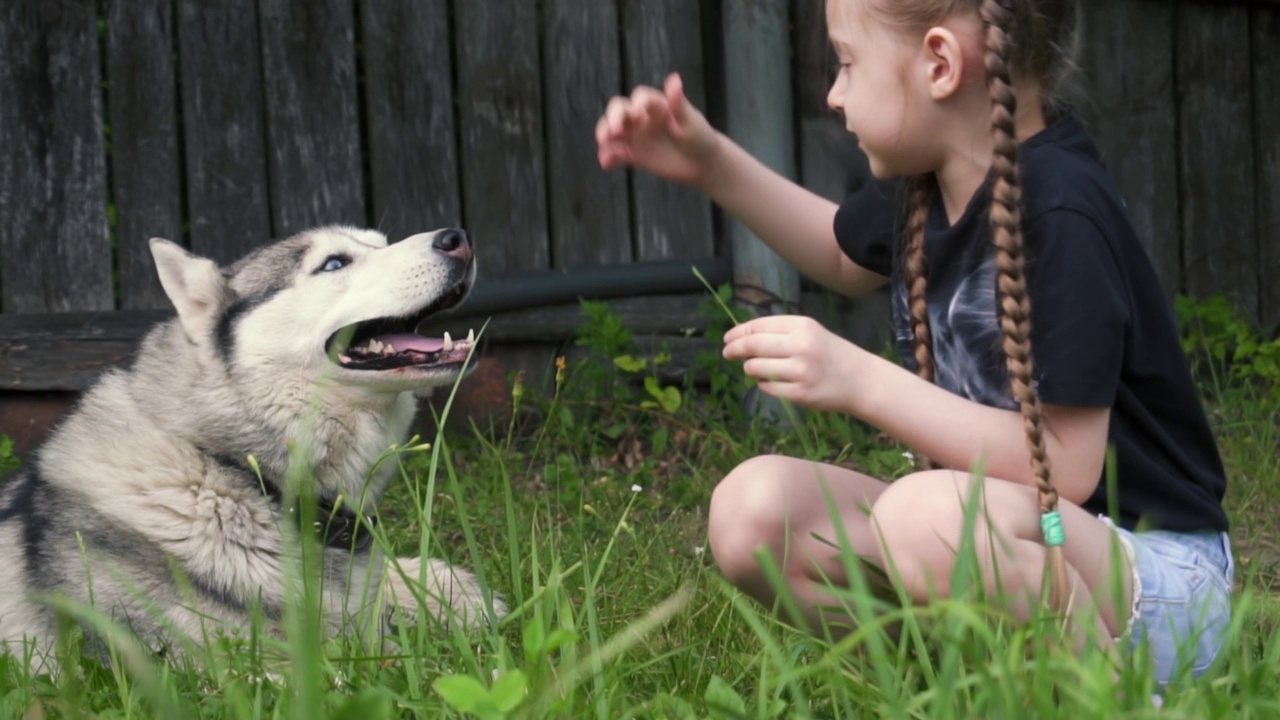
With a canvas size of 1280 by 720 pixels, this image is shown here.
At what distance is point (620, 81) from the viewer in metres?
4.62

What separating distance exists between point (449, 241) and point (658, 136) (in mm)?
555

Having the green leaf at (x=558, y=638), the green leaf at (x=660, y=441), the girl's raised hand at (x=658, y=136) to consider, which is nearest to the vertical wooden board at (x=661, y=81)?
the green leaf at (x=660, y=441)

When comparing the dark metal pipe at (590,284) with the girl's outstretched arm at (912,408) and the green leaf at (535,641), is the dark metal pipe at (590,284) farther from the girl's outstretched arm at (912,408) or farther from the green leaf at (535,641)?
the green leaf at (535,641)

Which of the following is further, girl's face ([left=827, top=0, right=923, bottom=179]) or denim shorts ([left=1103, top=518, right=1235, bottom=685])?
girl's face ([left=827, top=0, right=923, bottom=179])

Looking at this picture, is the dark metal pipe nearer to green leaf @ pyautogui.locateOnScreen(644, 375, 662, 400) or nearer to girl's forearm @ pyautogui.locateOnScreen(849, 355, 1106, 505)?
green leaf @ pyautogui.locateOnScreen(644, 375, 662, 400)

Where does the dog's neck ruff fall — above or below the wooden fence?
below

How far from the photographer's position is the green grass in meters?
1.37

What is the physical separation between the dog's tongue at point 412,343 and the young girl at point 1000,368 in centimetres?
67

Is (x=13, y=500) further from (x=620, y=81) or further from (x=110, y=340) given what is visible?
(x=620, y=81)

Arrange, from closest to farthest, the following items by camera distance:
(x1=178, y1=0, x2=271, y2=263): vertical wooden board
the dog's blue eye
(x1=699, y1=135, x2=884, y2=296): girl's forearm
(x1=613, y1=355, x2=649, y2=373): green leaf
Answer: (x1=699, y1=135, x2=884, y2=296): girl's forearm → the dog's blue eye → (x1=178, y1=0, x2=271, y2=263): vertical wooden board → (x1=613, y1=355, x2=649, y2=373): green leaf

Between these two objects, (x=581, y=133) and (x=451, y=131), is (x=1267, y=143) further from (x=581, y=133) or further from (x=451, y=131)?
(x=451, y=131)

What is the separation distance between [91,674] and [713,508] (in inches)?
38.5

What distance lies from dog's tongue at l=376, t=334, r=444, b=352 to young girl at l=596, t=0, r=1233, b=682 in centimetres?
67

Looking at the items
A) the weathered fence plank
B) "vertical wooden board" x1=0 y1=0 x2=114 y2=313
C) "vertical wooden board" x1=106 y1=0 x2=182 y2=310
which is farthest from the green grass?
"vertical wooden board" x1=0 y1=0 x2=114 y2=313
